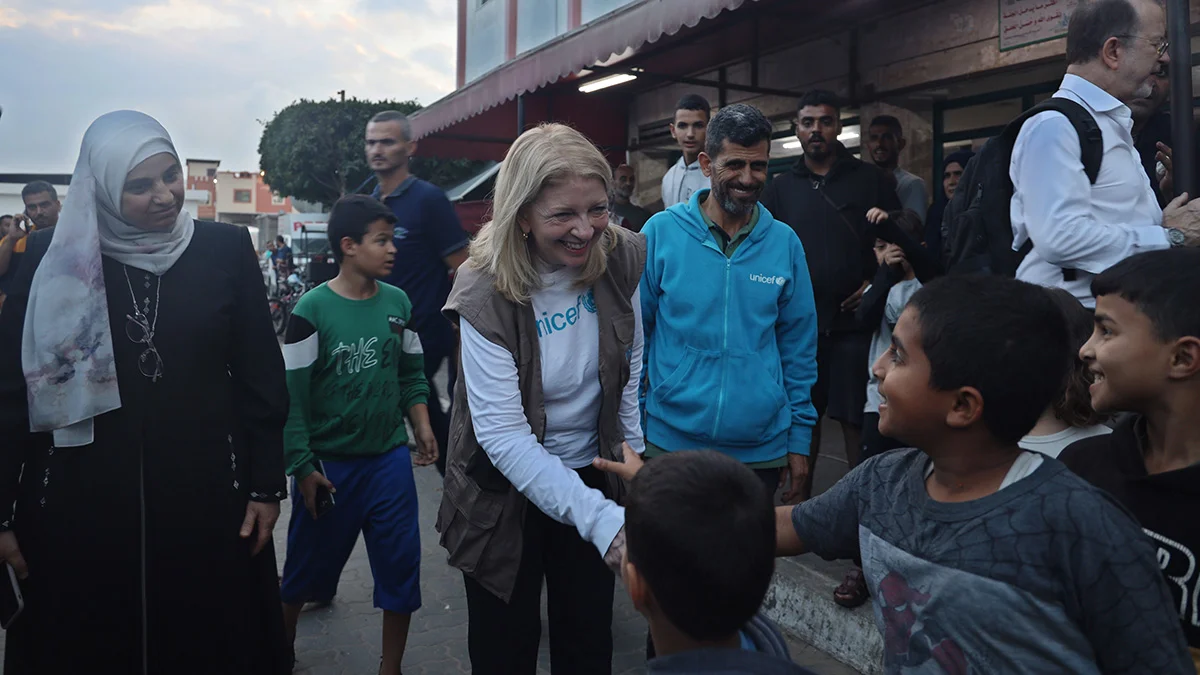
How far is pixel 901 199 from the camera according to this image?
5645 mm

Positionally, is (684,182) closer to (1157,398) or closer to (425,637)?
(425,637)

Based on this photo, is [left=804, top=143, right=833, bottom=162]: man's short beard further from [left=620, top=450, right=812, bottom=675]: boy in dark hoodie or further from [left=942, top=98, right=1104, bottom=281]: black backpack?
[left=620, top=450, right=812, bottom=675]: boy in dark hoodie

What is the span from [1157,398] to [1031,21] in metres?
5.49

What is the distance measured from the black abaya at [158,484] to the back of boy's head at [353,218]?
1070 mm

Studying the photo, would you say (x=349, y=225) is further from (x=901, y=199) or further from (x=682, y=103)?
(x=901, y=199)

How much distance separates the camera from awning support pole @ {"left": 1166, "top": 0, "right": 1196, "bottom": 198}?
2.78 metres

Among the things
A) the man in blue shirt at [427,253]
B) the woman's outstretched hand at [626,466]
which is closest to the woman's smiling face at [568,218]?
the woman's outstretched hand at [626,466]

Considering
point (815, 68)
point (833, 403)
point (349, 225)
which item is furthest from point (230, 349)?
point (815, 68)

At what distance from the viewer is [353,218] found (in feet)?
12.8

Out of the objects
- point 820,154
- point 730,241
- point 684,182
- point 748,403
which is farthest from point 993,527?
point 684,182

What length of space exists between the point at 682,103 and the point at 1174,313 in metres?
3.65

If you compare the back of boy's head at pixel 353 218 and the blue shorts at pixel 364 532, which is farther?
the back of boy's head at pixel 353 218

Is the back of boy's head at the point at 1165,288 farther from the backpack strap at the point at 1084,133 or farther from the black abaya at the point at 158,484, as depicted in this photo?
the black abaya at the point at 158,484

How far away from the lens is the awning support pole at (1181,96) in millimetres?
2777
